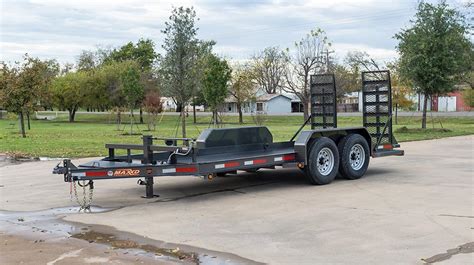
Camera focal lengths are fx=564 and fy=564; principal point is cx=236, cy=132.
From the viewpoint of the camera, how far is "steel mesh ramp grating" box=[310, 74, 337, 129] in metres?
12.8

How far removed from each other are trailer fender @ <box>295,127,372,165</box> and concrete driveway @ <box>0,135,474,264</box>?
66 cm

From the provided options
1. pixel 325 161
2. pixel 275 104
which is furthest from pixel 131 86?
pixel 325 161

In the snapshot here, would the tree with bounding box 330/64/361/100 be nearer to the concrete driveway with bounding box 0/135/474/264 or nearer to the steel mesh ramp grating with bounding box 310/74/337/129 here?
the steel mesh ramp grating with bounding box 310/74/337/129

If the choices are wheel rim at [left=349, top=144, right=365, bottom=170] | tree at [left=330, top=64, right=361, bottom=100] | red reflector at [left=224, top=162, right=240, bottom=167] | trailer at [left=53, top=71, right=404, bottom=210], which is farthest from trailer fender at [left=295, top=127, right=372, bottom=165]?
tree at [left=330, top=64, right=361, bottom=100]

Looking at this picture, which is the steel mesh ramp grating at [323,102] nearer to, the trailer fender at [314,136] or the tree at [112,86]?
the trailer fender at [314,136]

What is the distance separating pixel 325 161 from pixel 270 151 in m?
1.16

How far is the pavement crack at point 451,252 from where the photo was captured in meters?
5.80

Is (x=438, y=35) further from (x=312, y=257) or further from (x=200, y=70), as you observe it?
(x=312, y=257)

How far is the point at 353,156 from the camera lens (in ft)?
38.3

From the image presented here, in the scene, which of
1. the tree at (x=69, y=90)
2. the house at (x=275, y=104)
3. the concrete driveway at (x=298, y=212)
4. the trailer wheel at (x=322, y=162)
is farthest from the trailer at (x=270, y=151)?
the house at (x=275, y=104)

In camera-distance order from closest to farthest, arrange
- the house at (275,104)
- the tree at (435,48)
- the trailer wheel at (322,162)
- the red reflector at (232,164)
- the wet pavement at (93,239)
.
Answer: the wet pavement at (93,239), the red reflector at (232,164), the trailer wheel at (322,162), the tree at (435,48), the house at (275,104)

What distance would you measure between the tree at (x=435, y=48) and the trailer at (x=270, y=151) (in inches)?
642

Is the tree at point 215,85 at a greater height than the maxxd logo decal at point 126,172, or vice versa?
the tree at point 215,85

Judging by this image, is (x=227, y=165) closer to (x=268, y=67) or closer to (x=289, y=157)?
(x=289, y=157)
